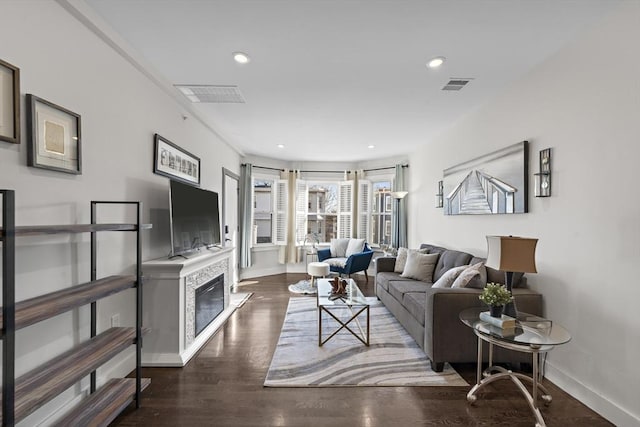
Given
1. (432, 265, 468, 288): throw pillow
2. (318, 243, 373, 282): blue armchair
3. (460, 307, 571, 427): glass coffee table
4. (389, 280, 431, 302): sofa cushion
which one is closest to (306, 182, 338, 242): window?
(318, 243, 373, 282): blue armchair

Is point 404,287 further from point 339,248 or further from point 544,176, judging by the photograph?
point 339,248

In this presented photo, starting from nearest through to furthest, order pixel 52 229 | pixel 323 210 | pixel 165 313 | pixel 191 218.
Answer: pixel 52 229 → pixel 165 313 → pixel 191 218 → pixel 323 210

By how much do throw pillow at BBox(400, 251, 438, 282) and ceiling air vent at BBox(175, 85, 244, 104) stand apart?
9.91 feet

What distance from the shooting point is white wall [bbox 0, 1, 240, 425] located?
1.51 metres

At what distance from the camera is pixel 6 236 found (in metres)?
1.11

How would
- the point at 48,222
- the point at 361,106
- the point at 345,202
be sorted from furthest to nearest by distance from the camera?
the point at 345,202
the point at 361,106
the point at 48,222

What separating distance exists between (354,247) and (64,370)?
4.95m

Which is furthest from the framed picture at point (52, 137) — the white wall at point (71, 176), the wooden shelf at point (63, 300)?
the wooden shelf at point (63, 300)

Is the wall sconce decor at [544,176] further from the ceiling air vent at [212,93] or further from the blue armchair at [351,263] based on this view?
the blue armchair at [351,263]

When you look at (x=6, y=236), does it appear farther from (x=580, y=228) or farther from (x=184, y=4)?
(x=580, y=228)

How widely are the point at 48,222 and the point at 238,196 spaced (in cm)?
413

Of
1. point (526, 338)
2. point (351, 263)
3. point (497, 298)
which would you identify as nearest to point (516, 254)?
point (497, 298)

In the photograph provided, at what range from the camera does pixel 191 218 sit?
3.07 metres

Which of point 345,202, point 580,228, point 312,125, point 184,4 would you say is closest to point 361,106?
point 312,125
